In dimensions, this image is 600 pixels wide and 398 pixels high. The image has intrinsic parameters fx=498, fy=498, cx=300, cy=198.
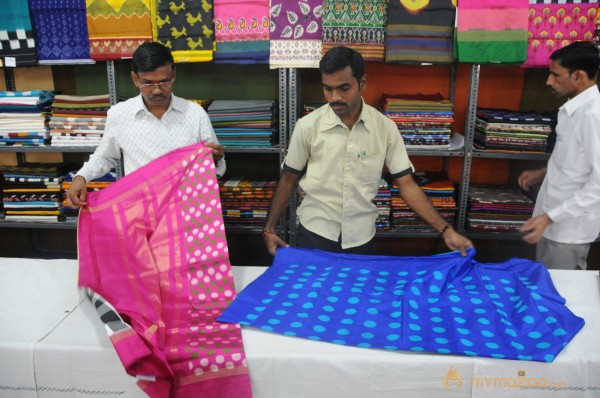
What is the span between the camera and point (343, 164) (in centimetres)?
202

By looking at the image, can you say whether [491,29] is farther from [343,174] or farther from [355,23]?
[343,174]

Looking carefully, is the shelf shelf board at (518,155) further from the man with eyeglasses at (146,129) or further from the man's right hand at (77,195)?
the man's right hand at (77,195)

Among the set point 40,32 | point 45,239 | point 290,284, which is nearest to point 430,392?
point 290,284

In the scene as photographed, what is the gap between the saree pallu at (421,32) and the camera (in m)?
2.79

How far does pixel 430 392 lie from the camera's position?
1312 mm

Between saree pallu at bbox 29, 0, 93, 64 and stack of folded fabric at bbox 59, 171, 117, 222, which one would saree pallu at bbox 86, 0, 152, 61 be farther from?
stack of folded fabric at bbox 59, 171, 117, 222

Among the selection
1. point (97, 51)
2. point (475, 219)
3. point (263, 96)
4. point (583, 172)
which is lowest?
point (475, 219)

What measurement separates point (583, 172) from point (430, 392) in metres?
1.41

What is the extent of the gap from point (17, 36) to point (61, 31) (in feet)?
0.87

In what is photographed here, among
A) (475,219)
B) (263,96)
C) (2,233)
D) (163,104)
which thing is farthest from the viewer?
→ (2,233)

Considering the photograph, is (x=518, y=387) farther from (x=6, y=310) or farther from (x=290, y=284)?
(x=6, y=310)

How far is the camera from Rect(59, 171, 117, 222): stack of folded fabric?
322 centimetres

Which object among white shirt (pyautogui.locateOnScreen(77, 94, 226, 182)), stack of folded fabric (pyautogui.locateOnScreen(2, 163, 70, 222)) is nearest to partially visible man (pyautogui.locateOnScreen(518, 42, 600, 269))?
white shirt (pyautogui.locateOnScreen(77, 94, 226, 182))

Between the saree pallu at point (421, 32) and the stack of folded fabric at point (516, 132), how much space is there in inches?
18.4
